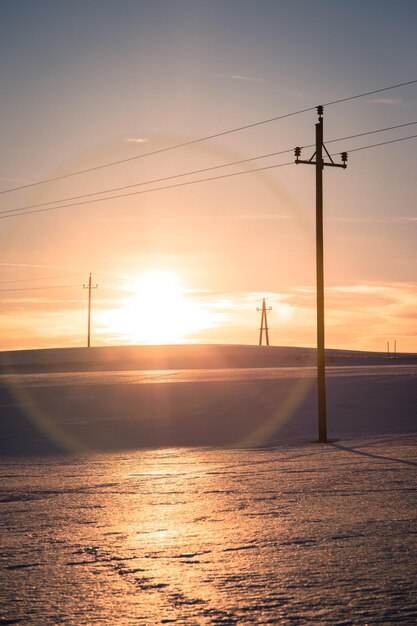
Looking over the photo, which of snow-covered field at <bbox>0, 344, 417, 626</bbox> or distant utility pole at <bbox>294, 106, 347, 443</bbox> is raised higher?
distant utility pole at <bbox>294, 106, 347, 443</bbox>

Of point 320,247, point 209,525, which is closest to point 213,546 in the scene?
point 209,525

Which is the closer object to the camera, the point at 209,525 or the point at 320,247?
the point at 209,525

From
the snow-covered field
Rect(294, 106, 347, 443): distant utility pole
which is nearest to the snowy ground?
the snow-covered field

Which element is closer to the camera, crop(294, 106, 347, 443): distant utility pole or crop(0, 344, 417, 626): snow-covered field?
crop(0, 344, 417, 626): snow-covered field

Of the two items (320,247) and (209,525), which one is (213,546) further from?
(320,247)

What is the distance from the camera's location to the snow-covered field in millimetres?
6852

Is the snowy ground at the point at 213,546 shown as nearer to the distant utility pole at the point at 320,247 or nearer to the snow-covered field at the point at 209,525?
the snow-covered field at the point at 209,525

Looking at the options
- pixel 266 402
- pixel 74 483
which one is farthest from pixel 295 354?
pixel 74 483

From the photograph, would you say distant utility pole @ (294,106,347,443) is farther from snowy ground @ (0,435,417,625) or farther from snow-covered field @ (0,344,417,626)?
snowy ground @ (0,435,417,625)

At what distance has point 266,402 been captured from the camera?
113 feet

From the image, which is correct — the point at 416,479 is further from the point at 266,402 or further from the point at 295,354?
the point at 295,354

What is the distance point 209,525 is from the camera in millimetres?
10367

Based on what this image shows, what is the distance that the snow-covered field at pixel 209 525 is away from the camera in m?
6.85

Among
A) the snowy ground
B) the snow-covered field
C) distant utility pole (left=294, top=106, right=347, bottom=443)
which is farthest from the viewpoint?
distant utility pole (left=294, top=106, right=347, bottom=443)
